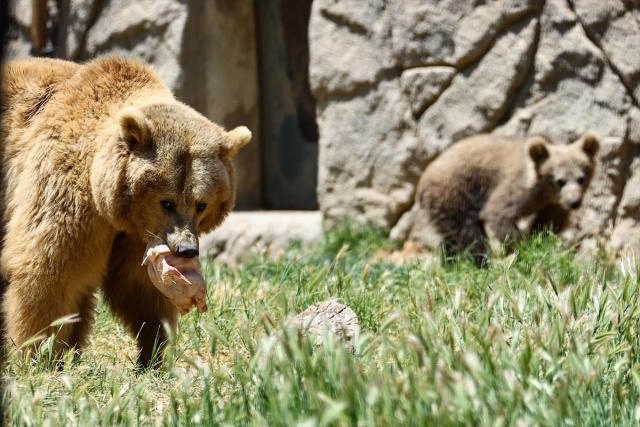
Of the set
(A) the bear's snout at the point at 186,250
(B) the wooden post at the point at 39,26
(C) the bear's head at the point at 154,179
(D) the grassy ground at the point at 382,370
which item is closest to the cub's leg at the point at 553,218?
(D) the grassy ground at the point at 382,370

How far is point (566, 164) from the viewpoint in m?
7.71

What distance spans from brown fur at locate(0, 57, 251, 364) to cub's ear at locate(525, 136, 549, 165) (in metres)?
3.80

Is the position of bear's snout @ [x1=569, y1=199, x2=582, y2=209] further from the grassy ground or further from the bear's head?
the bear's head

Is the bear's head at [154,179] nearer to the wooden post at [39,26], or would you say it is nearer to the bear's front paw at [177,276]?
the bear's front paw at [177,276]

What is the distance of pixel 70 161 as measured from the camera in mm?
4238

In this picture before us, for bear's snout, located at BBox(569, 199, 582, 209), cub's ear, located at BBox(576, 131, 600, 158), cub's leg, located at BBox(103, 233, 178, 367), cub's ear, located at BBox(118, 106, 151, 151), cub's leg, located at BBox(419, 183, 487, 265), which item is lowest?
cub's leg, located at BBox(419, 183, 487, 265)

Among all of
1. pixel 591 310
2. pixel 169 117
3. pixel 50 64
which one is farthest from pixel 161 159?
pixel 591 310

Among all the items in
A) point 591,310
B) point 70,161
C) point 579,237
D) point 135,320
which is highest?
point 70,161

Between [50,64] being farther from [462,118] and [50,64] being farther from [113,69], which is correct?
[462,118]

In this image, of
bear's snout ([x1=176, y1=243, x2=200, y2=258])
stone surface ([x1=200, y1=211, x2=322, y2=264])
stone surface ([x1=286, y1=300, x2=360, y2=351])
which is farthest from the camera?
stone surface ([x1=200, y1=211, x2=322, y2=264])

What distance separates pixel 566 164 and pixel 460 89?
1.39 metres

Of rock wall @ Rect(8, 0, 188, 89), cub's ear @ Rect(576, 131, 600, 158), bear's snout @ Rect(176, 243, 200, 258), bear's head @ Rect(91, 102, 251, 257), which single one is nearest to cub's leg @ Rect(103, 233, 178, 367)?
bear's head @ Rect(91, 102, 251, 257)

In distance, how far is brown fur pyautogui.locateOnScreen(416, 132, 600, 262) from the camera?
772 cm

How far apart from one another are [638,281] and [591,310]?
1.16 feet
